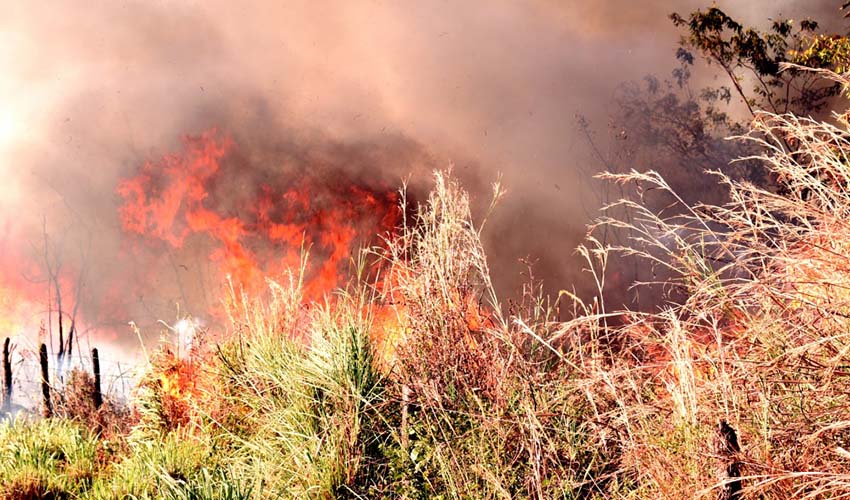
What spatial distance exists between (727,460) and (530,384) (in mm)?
1453

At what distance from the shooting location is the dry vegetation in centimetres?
264

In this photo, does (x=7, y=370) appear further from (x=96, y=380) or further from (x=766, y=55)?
(x=766, y=55)

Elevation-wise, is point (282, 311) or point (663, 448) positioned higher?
point (282, 311)

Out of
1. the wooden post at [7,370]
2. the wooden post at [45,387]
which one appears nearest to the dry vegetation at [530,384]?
the wooden post at [45,387]

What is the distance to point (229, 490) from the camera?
3.00 m

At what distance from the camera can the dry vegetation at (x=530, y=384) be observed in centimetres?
264

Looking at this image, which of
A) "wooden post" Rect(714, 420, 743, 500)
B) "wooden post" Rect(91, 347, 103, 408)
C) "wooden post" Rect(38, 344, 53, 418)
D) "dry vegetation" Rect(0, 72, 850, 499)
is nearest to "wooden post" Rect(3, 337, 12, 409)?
"wooden post" Rect(38, 344, 53, 418)

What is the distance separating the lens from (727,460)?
2557 mm

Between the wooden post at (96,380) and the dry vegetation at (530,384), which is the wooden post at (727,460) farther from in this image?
the wooden post at (96,380)

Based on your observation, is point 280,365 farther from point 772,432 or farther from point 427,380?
point 772,432

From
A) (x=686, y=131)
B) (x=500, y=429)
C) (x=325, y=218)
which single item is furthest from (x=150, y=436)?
(x=686, y=131)

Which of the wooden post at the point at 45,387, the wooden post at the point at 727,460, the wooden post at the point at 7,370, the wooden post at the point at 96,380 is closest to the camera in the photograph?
the wooden post at the point at 727,460

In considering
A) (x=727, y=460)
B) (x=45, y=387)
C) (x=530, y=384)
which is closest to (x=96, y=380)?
(x=45, y=387)

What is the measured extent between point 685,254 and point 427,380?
1.54m
